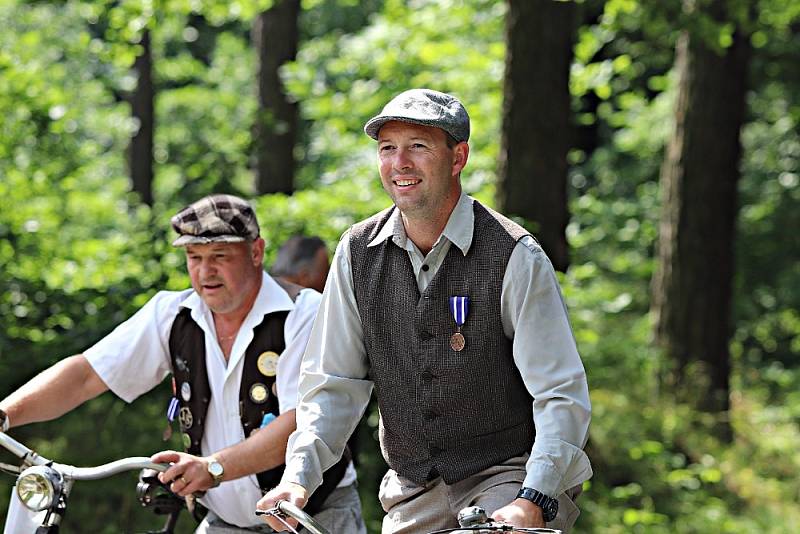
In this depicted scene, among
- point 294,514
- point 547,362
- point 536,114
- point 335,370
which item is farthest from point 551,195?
point 294,514

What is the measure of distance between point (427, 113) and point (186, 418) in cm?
A: 155

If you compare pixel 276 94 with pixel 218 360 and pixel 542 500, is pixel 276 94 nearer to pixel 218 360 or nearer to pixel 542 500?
pixel 218 360

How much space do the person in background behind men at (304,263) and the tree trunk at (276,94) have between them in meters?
8.32

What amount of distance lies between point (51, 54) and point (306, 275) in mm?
15872

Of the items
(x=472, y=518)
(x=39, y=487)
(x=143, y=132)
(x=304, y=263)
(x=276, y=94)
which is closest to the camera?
(x=472, y=518)

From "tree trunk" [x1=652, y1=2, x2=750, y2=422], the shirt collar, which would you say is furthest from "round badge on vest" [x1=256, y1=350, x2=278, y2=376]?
"tree trunk" [x1=652, y1=2, x2=750, y2=422]

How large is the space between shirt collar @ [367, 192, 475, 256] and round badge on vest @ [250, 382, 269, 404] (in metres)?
0.79

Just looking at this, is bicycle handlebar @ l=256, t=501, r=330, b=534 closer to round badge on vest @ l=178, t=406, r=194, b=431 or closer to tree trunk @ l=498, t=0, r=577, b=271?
round badge on vest @ l=178, t=406, r=194, b=431

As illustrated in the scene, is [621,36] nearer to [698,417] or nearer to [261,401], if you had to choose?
[698,417]

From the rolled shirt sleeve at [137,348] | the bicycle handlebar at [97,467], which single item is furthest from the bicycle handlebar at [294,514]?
the rolled shirt sleeve at [137,348]

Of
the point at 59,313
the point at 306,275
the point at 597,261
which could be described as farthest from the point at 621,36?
the point at 306,275

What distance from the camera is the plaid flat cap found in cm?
459

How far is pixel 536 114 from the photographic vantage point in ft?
31.2

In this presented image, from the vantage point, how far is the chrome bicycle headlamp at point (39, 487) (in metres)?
3.93
